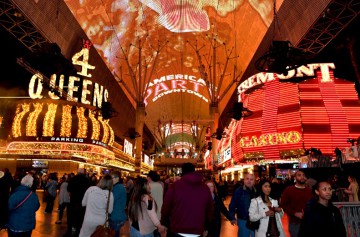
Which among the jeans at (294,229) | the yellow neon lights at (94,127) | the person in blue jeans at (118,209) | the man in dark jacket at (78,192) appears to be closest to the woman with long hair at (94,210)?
the person in blue jeans at (118,209)

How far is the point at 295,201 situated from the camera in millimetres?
4805

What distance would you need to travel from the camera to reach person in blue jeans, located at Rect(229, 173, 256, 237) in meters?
5.14

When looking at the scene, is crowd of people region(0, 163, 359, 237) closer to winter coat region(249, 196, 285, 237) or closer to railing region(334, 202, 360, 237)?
winter coat region(249, 196, 285, 237)

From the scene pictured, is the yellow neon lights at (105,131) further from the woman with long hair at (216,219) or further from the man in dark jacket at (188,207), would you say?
the man in dark jacket at (188,207)

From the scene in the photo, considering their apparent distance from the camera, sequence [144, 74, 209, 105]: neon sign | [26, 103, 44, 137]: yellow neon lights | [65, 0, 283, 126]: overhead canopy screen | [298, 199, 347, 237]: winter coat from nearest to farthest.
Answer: [298, 199, 347, 237]: winter coat
[26, 103, 44, 137]: yellow neon lights
[65, 0, 283, 126]: overhead canopy screen
[144, 74, 209, 105]: neon sign

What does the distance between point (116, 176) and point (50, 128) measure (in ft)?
53.1

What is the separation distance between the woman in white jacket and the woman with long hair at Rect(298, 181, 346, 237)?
43.0 inches

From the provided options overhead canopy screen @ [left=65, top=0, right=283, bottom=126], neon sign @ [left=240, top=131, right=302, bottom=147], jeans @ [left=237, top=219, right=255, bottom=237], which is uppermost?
overhead canopy screen @ [left=65, top=0, right=283, bottom=126]

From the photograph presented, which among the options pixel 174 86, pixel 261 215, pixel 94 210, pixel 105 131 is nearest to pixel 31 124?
pixel 105 131

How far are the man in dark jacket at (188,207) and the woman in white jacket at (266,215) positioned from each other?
1.13 meters

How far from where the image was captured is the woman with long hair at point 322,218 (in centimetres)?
290

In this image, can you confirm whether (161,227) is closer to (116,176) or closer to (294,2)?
(116,176)

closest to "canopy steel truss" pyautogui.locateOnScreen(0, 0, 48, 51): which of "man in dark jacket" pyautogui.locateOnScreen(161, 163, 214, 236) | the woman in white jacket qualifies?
"man in dark jacket" pyautogui.locateOnScreen(161, 163, 214, 236)

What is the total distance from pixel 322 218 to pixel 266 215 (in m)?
1.21
